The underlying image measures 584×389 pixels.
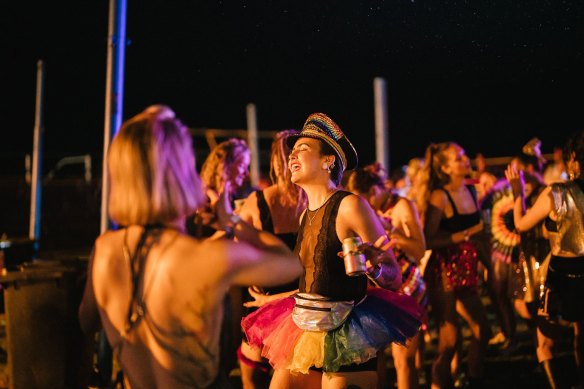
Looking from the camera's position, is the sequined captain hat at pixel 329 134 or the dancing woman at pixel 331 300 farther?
the sequined captain hat at pixel 329 134

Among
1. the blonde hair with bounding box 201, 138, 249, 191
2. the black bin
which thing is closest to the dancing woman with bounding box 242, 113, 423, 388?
the black bin

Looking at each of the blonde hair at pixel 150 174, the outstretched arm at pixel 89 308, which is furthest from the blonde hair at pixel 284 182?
the blonde hair at pixel 150 174

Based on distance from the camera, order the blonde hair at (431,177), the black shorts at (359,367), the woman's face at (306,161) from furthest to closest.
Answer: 1. the blonde hair at (431,177)
2. the woman's face at (306,161)
3. the black shorts at (359,367)

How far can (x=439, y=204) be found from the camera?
19.3ft

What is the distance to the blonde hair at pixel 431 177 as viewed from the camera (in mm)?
5988

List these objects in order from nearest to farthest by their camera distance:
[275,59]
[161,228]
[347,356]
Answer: [161,228], [347,356], [275,59]

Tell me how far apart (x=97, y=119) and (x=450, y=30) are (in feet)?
109

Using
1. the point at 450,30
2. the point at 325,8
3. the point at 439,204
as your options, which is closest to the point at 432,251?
the point at 439,204

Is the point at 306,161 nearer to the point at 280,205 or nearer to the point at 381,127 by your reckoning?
the point at 280,205

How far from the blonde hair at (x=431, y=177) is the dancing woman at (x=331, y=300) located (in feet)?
8.17

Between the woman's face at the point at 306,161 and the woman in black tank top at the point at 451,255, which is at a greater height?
the woman's face at the point at 306,161

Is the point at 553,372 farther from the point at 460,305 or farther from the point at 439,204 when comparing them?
the point at 439,204

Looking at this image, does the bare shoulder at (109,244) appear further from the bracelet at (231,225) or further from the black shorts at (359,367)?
the black shorts at (359,367)

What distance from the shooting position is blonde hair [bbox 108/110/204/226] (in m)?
2.09
